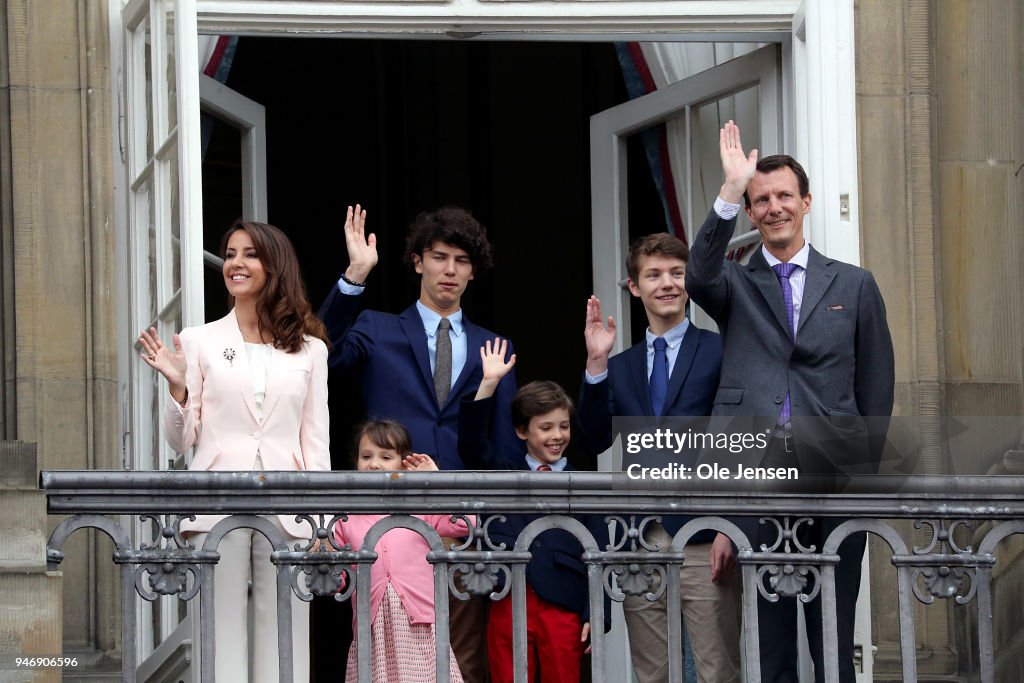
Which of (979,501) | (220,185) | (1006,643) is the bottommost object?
(1006,643)

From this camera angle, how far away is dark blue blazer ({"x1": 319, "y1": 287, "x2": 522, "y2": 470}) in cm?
718

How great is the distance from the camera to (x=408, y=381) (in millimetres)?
7273

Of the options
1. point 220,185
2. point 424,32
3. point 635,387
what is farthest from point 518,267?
point 635,387

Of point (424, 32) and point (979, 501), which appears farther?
point (424, 32)

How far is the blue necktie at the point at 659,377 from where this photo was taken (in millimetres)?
7086

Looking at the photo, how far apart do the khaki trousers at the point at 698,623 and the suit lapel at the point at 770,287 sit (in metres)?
0.77

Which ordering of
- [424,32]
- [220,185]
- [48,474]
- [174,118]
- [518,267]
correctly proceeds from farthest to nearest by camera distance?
[518,267] < [220,185] < [424,32] < [174,118] < [48,474]

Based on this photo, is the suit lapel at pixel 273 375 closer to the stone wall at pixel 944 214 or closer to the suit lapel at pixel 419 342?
the suit lapel at pixel 419 342

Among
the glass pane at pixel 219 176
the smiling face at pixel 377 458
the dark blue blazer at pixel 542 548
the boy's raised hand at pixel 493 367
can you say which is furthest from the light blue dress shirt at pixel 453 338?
the glass pane at pixel 219 176

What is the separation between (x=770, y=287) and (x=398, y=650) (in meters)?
1.67

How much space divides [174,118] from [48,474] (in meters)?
1.91

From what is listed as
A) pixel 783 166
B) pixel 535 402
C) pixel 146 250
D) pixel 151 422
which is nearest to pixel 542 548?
pixel 535 402

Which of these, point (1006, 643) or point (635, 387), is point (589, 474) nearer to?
point (635, 387)

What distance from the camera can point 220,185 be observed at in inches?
362
